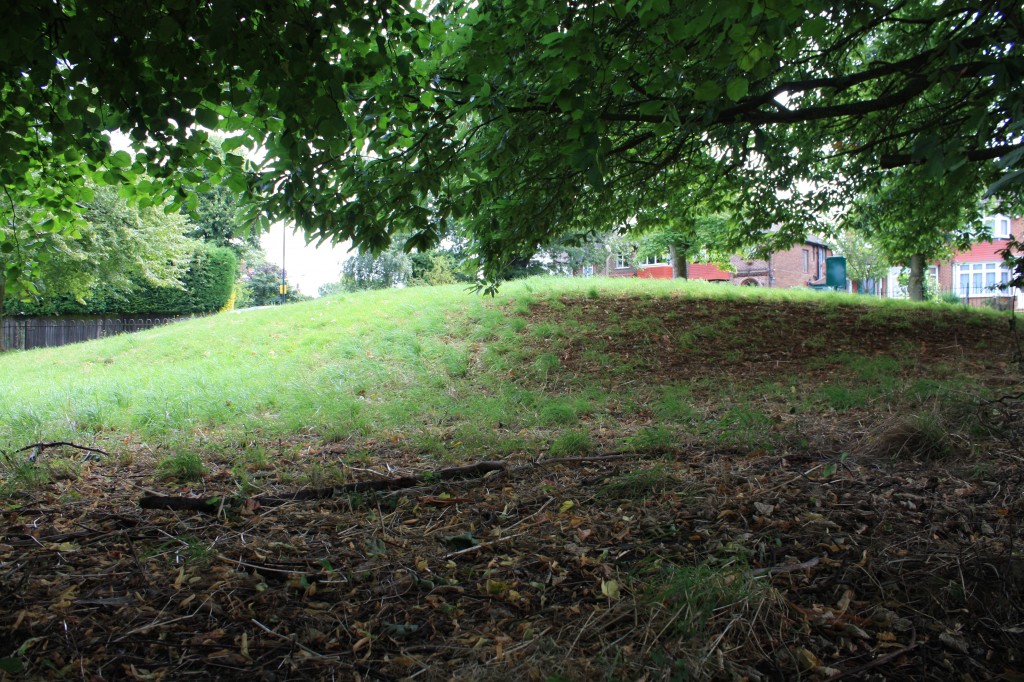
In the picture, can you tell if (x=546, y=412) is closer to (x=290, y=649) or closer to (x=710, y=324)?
(x=290, y=649)

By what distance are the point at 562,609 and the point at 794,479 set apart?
2078mm

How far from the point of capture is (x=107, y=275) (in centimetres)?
1836

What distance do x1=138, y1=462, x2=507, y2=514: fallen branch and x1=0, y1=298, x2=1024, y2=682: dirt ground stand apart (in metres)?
0.04

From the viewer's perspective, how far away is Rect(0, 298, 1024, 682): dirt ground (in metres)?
2.20

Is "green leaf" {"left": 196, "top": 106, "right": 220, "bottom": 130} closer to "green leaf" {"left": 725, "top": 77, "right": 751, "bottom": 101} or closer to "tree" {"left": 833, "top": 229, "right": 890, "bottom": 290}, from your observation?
"green leaf" {"left": 725, "top": 77, "right": 751, "bottom": 101}

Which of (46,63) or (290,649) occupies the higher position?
(46,63)

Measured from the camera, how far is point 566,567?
9.52 ft

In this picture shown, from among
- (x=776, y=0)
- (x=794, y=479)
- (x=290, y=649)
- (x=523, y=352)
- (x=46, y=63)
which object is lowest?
(x=290, y=649)

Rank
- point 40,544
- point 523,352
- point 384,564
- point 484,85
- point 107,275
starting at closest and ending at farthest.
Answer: point 384,564 < point 40,544 < point 484,85 < point 523,352 < point 107,275

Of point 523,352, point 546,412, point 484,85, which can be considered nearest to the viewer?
point 484,85

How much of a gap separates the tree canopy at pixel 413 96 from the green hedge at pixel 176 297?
2304 centimetres

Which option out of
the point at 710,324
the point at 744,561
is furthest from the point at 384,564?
the point at 710,324

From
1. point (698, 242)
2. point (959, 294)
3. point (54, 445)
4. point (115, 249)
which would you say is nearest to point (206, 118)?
point (54, 445)

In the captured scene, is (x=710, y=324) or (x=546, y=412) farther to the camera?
(x=710, y=324)
